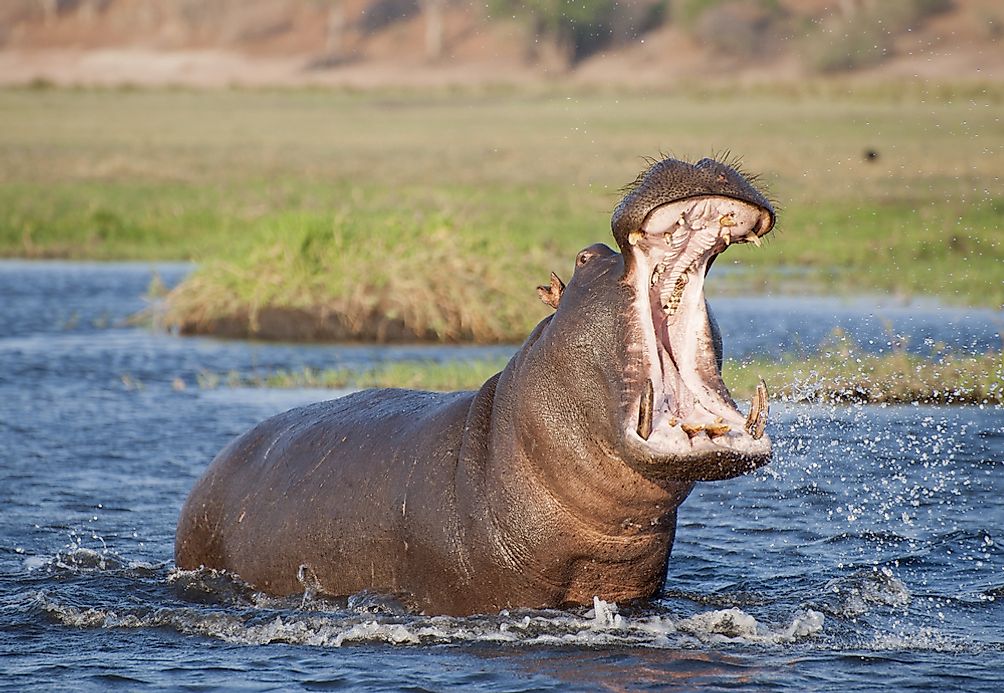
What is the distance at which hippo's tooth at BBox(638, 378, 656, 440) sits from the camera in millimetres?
4895

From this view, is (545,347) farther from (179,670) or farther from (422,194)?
(422,194)

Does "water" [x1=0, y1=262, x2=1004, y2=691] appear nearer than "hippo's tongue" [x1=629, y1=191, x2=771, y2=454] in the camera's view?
No

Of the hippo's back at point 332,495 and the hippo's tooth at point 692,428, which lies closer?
the hippo's tooth at point 692,428

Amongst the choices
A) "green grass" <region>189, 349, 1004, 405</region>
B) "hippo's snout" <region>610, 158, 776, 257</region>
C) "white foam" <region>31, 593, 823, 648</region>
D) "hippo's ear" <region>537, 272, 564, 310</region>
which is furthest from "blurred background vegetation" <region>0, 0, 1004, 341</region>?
"green grass" <region>189, 349, 1004, 405</region>

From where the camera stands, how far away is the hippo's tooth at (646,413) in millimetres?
4895

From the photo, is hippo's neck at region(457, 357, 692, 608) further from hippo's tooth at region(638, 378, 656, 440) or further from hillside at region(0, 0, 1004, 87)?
hillside at region(0, 0, 1004, 87)

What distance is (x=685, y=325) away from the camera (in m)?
5.14

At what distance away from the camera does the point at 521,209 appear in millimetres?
26047

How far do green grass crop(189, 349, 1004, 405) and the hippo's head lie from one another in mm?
4757

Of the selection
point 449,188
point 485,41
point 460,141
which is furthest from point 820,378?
point 485,41

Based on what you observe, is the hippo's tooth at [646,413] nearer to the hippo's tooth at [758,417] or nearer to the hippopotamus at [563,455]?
the hippopotamus at [563,455]

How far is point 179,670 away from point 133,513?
109 inches

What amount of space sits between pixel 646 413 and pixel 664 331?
39 cm

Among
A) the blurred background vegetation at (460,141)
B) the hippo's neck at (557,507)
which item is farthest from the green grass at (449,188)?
the hippo's neck at (557,507)
